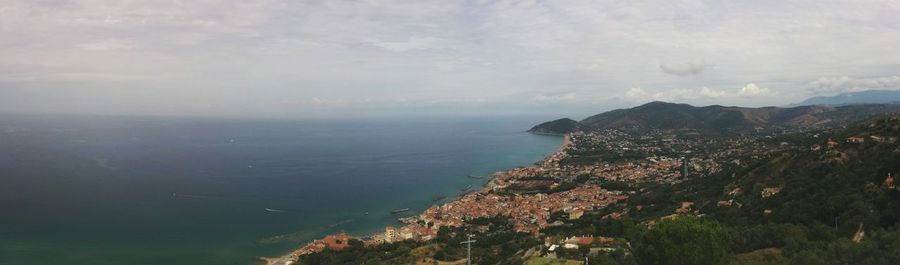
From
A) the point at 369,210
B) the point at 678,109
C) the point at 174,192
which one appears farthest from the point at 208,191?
the point at 678,109

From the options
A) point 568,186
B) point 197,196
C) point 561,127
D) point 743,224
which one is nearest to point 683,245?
point 743,224

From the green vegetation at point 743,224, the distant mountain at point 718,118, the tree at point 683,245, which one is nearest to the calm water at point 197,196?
the green vegetation at point 743,224

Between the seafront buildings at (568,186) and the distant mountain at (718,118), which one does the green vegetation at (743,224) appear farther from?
the distant mountain at (718,118)

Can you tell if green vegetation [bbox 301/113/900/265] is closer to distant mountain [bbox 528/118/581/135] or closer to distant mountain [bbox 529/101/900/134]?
distant mountain [bbox 529/101/900/134]

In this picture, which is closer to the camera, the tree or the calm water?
the tree

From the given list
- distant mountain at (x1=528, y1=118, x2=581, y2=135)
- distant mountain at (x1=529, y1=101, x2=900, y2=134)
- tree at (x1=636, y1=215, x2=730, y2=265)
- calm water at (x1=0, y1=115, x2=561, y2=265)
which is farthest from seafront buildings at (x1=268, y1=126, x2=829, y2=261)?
distant mountain at (x1=528, y1=118, x2=581, y2=135)

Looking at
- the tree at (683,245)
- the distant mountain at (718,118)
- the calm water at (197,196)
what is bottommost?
the calm water at (197,196)

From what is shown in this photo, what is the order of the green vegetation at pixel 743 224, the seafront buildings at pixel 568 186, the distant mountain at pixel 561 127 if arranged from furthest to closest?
→ the distant mountain at pixel 561 127
the seafront buildings at pixel 568 186
the green vegetation at pixel 743 224
